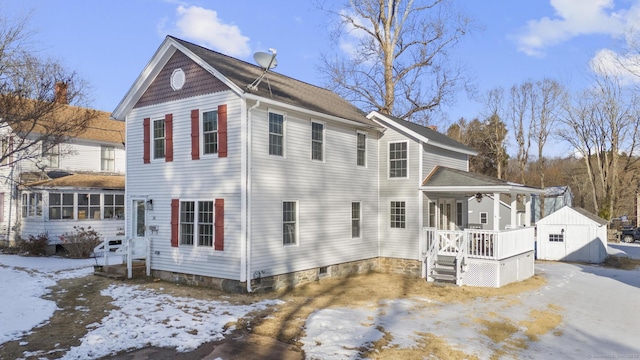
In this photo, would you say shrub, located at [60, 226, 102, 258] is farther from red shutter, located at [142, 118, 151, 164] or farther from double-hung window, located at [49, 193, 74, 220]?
red shutter, located at [142, 118, 151, 164]

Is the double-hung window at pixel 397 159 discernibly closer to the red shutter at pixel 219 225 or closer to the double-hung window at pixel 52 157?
the red shutter at pixel 219 225

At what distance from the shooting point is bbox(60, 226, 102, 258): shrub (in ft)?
63.9

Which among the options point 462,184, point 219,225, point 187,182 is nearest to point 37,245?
point 187,182

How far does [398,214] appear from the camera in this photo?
1673 centimetres

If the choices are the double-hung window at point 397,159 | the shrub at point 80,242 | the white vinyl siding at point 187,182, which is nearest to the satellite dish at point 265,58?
the white vinyl siding at point 187,182

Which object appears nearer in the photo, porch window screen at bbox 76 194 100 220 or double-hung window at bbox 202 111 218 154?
double-hung window at bbox 202 111 218 154

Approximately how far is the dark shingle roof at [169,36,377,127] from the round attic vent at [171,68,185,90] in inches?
33.7

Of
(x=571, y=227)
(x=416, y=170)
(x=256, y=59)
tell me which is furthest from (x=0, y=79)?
(x=571, y=227)

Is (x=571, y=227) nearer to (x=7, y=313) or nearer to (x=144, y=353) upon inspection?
(x=144, y=353)

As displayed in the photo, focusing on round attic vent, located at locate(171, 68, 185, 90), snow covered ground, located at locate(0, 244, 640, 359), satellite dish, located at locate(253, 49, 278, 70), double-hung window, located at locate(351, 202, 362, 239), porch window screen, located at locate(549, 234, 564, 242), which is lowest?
snow covered ground, located at locate(0, 244, 640, 359)

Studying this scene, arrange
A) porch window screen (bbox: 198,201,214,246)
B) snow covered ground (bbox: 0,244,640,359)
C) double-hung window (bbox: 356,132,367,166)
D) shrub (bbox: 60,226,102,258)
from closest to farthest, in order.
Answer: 1. snow covered ground (bbox: 0,244,640,359)
2. porch window screen (bbox: 198,201,214,246)
3. double-hung window (bbox: 356,132,367,166)
4. shrub (bbox: 60,226,102,258)

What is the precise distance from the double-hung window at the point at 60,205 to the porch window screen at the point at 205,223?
1144 centimetres

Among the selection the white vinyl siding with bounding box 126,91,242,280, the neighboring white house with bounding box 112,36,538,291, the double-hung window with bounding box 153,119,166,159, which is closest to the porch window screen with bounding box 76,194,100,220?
the white vinyl siding with bounding box 126,91,242,280

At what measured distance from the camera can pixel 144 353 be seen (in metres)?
7.42
